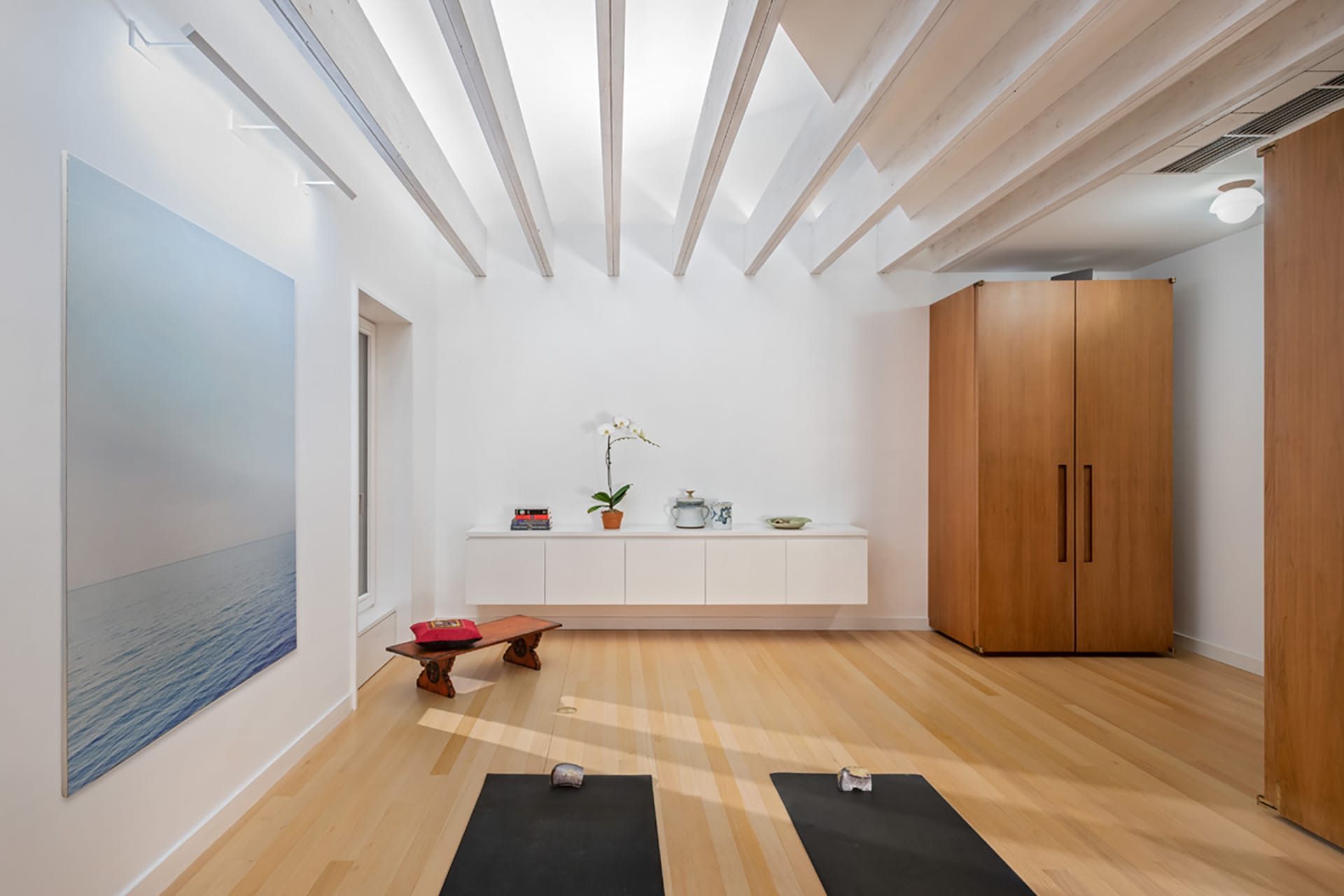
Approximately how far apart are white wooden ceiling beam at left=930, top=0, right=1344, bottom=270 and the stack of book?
134 inches

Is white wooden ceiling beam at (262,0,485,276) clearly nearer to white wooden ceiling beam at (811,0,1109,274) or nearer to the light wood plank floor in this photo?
white wooden ceiling beam at (811,0,1109,274)

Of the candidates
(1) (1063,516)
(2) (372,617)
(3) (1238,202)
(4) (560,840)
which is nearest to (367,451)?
(2) (372,617)

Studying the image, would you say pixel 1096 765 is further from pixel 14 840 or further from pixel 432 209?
pixel 432 209

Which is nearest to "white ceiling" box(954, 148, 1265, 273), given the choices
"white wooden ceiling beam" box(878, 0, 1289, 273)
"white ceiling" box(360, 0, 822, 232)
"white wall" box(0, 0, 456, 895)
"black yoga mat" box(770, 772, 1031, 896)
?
"white wooden ceiling beam" box(878, 0, 1289, 273)

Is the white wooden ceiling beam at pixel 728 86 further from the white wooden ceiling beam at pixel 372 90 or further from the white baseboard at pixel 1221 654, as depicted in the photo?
the white baseboard at pixel 1221 654

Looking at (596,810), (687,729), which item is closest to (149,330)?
(596,810)

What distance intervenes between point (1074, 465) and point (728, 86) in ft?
11.1

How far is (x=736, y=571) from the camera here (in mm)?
4707

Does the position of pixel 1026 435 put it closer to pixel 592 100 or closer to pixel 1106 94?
pixel 1106 94

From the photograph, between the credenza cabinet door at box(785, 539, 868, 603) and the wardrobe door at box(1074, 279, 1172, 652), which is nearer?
the wardrobe door at box(1074, 279, 1172, 652)

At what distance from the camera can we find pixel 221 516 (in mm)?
2283

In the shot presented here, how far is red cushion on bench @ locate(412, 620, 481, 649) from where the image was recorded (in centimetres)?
367

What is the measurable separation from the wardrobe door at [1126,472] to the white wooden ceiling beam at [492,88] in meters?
3.45

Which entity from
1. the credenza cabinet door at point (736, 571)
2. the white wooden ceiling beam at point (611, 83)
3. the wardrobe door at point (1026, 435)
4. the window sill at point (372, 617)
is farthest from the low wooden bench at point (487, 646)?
the wardrobe door at point (1026, 435)
